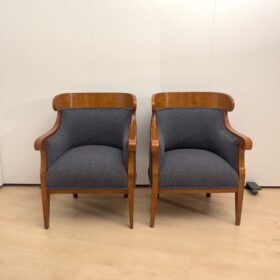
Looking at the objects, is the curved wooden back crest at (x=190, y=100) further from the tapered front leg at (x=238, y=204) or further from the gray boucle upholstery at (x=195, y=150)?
the tapered front leg at (x=238, y=204)

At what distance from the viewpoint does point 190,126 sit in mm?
2236

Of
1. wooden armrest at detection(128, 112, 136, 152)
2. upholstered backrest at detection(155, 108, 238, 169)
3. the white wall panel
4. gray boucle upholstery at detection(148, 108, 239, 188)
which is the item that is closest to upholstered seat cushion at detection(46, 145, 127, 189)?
wooden armrest at detection(128, 112, 136, 152)

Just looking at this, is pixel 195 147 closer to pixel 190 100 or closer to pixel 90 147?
pixel 190 100

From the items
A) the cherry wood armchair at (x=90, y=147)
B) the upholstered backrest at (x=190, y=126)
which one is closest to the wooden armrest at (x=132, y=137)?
the cherry wood armchair at (x=90, y=147)

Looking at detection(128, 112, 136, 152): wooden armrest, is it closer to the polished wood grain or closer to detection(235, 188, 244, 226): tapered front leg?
the polished wood grain

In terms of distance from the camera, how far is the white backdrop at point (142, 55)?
2.22 m

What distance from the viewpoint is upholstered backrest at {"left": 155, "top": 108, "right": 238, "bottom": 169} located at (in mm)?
2193

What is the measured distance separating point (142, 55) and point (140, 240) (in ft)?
4.81

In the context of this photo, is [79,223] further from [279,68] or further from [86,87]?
[279,68]

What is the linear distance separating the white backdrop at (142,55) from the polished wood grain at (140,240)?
2.15ft

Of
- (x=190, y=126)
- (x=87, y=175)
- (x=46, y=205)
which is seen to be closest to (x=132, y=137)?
(x=87, y=175)

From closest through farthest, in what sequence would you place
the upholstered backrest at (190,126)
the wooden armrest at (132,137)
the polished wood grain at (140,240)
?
the polished wood grain at (140,240), the wooden armrest at (132,137), the upholstered backrest at (190,126)

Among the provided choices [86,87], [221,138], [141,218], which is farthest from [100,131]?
[221,138]

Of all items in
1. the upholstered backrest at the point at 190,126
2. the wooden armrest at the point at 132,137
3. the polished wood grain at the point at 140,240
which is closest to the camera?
the polished wood grain at the point at 140,240
